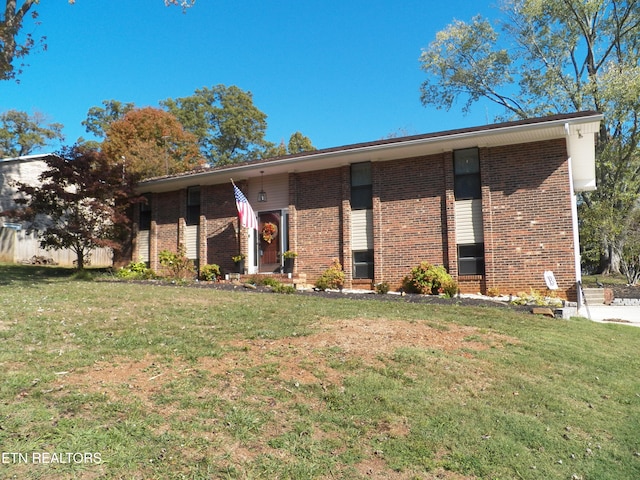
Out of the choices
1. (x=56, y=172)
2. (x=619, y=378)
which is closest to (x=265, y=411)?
(x=619, y=378)

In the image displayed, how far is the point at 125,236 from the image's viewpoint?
59.8ft

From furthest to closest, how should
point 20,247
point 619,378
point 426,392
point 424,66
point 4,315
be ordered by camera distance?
point 424,66 → point 20,247 → point 4,315 → point 619,378 → point 426,392

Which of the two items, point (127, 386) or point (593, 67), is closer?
point (127, 386)

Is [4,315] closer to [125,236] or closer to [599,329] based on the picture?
[599,329]

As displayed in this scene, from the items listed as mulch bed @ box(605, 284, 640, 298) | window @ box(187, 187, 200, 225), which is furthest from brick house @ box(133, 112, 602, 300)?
mulch bed @ box(605, 284, 640, 298)

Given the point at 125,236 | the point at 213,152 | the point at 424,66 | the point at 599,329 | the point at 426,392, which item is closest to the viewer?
the point at 426,392

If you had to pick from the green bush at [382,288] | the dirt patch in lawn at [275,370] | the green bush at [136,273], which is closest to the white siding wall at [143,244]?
the green bush at [136,273]

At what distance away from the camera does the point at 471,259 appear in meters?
12.7

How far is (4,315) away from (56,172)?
9.22 meters

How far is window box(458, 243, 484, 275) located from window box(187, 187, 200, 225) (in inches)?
386

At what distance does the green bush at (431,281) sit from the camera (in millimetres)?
11883

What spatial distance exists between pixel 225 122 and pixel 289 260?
96.9 ft

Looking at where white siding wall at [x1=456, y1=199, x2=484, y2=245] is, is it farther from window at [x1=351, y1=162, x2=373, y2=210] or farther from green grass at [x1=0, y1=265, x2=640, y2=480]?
green grass at [x1=0, y1=265, x2=640, y2=480]

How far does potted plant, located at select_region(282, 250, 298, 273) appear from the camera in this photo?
1474cm
